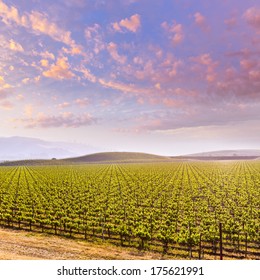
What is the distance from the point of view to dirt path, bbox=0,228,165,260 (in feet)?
71.3

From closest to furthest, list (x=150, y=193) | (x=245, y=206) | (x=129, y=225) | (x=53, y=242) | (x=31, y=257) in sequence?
(x=31, y=257), (x=53, y=242), (x=129, y=225), (x=245, y=206), (x=150, y=193)

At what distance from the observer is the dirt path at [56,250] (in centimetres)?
2174

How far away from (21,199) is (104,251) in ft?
90.8

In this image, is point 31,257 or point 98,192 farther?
point 98,192

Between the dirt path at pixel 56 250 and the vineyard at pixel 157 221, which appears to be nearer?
the dirt path at pixel 56 250

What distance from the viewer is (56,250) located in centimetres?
2361

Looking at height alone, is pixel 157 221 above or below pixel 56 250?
above

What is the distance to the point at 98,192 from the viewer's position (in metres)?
54.4

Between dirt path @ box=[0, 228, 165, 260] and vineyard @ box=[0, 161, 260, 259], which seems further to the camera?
vineyard @ box=[0, 161, 260, 259]

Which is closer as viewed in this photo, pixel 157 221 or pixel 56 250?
pixel 56 250
